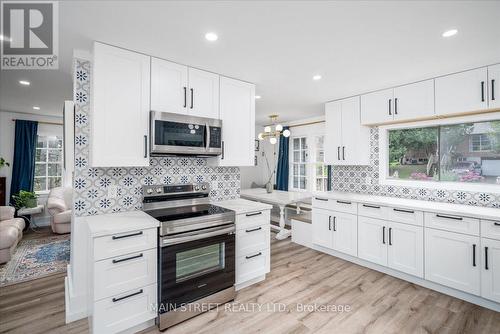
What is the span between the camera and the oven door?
6.72 feet

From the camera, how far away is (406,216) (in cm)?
→ 292

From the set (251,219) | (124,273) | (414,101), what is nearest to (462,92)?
(414,101)

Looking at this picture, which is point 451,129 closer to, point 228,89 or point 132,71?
point 228,89

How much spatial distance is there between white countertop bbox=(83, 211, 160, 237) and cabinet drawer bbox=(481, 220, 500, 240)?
→ 314 cm

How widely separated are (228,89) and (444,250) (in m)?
3.05

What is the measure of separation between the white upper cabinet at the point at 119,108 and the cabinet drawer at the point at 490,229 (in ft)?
11.1

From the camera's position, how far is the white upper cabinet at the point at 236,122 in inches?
114

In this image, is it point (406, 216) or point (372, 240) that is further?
point (372, 240)

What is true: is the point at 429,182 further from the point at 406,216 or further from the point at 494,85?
the point at 494,85

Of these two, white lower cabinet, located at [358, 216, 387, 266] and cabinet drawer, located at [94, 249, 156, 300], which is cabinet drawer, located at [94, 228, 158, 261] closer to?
cabinet drawer, located at [94, 249, 156, 300]

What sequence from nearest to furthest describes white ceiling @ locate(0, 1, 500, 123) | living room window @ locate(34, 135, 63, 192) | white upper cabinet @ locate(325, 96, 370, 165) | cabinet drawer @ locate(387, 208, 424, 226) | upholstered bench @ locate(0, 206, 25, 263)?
white ceiling @ locate(0, 1, 500, 123) < cabinet drawer @ locate(387, 208, 424, 226) < upholstered bench @ locate(0, 206, 25, 263) < white upper cabinet @ locate(325, 96, 370, 165) < living room window @ locate(34, 135, 63, 192)

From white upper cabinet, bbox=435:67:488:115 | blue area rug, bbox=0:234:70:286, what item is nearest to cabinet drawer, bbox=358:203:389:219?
white upper cabinet, bbox=435:67:488:115

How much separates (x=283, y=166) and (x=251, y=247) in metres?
3.47

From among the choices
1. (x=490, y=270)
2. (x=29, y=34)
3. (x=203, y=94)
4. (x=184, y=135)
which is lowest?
(x=490, y=270)
